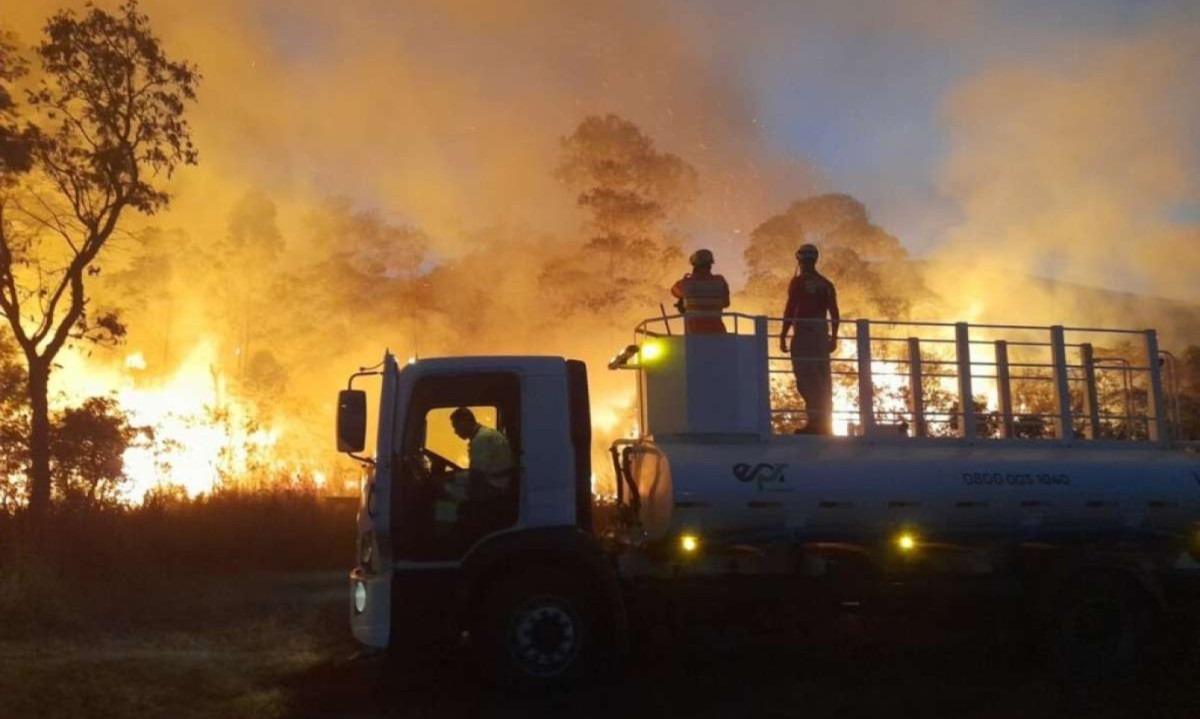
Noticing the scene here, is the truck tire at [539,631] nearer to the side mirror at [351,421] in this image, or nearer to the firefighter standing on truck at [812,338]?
the side mirror at [351,421]

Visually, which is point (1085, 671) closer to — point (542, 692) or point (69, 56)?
point (542, 692)

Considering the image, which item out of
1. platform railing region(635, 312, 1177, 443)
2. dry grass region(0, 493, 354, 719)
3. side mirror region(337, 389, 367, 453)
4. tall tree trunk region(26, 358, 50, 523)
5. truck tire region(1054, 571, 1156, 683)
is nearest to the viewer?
side mirror region(337, 389, 367, 453)

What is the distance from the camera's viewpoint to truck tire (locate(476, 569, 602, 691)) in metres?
7.64

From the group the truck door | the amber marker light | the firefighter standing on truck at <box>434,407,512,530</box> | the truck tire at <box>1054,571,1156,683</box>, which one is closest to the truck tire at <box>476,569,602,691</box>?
the truck door

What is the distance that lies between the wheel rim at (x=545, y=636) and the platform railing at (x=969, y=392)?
243cm

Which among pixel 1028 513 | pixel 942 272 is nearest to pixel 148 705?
pixel 1028 513

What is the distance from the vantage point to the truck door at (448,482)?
7.86 meters

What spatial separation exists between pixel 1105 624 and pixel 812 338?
11.5ft

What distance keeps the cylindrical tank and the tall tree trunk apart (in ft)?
43.0

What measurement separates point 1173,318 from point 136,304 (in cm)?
4359

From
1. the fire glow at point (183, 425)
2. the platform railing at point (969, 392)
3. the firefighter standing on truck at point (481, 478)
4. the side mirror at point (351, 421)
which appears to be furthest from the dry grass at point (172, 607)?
the platform railing at point (969, 392)

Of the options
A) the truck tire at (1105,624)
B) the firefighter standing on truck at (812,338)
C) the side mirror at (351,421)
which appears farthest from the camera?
the firefighter standing on truck at (812,338)

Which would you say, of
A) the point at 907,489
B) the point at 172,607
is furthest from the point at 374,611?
the point at 172,607

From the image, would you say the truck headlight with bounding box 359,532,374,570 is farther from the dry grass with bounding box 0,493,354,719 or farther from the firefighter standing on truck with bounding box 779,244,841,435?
the firefighter standing on truck with bounding box 779,244,841,435
